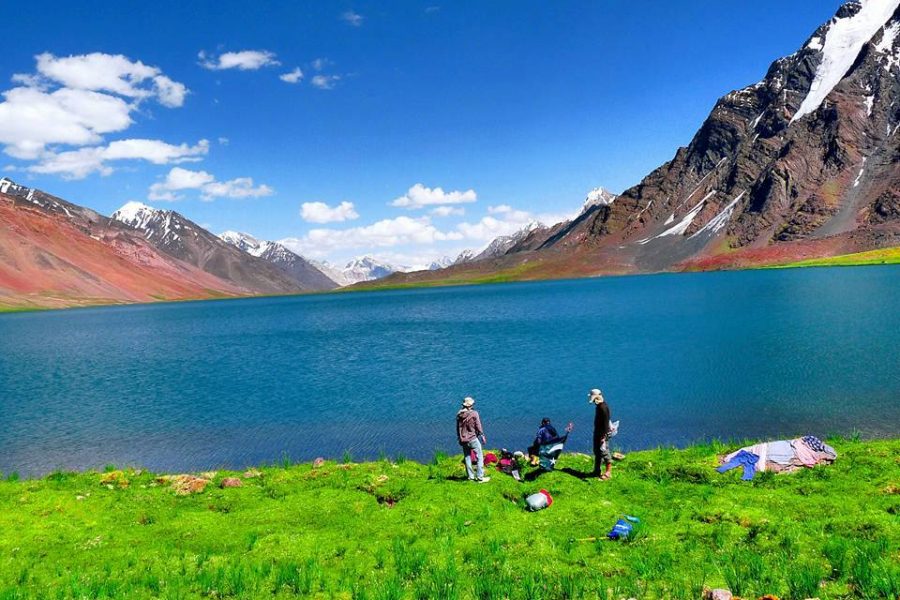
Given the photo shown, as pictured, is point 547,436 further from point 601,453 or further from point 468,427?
point 468,427

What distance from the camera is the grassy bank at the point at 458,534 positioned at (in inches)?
448

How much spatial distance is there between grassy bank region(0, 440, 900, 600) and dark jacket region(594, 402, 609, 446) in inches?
60.1

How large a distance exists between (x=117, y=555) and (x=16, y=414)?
3695 cm

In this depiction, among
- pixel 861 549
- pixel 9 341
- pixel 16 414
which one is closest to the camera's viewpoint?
pixel 861 549

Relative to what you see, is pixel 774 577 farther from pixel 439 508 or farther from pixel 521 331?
pixel 521 331

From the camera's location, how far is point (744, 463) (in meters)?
20.0

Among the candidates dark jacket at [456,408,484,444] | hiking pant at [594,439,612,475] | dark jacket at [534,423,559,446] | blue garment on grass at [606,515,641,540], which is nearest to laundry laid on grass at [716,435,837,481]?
hiking pant at [594,439,612,475]

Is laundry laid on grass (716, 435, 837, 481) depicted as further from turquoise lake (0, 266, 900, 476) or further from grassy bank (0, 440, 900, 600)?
turquoise lake (0, 266, 900, 476)

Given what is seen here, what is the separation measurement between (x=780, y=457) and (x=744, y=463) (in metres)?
1.16

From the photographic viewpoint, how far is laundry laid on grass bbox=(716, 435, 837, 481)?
1952cm

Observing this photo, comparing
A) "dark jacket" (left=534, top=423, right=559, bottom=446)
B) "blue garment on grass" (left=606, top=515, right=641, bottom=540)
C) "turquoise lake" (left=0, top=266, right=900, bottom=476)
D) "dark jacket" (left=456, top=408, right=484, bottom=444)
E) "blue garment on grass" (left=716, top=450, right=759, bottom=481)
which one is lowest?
"turquoise lake" (left=0, top=266, right=900, bottom=476)

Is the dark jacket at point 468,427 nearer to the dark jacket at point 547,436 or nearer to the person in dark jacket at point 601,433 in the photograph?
the dark jacket at point 547,436

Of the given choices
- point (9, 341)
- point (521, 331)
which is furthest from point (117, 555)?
point (9, 341)

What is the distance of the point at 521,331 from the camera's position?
8125cm
